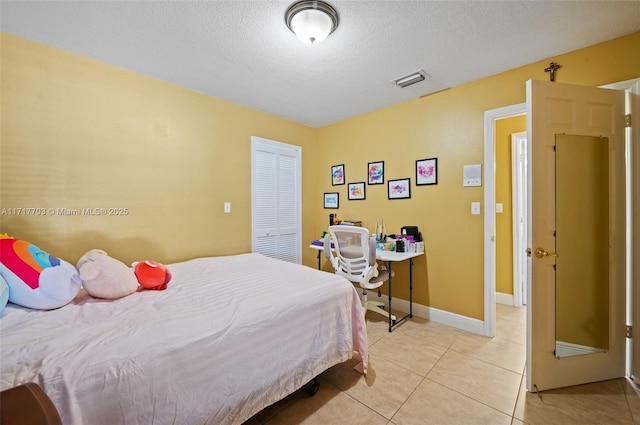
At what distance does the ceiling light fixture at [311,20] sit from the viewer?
5.32 feet

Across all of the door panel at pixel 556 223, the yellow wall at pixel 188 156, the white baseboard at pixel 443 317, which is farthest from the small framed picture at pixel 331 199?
the door panel at pixel 556 223

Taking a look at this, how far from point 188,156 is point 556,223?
3.42 m

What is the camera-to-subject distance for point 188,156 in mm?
2807

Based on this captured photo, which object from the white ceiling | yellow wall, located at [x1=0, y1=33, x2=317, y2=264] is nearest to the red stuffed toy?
yellow wall, located at [x1=0, y1=33, x2=317, y2=264]

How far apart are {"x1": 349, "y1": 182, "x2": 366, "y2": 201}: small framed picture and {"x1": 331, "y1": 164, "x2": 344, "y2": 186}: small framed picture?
21 cm

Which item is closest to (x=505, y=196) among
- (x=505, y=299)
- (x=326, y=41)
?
(x=505, y=299)

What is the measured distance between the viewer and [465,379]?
1935 millimetres

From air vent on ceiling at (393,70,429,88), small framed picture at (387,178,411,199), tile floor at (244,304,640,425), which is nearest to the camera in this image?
tile floor at (244,304,640,425)

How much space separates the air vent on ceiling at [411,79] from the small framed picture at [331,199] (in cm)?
176

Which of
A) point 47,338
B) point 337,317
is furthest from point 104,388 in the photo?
point 337,317

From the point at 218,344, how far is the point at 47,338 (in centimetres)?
71

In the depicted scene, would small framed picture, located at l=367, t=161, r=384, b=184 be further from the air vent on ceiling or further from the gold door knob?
the gold door knob

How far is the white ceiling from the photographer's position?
1.66 m

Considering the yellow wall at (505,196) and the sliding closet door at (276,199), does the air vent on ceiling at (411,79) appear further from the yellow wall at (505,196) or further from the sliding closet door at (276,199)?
the sliding closet door at (276,199)
